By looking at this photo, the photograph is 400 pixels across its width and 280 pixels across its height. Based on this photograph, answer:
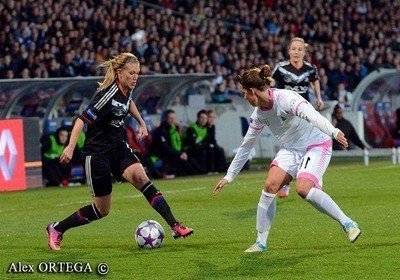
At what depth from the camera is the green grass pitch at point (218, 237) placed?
11.3 m

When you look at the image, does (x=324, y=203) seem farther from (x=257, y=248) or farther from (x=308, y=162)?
(x=257, y=248)

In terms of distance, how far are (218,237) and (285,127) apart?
6.88 ft

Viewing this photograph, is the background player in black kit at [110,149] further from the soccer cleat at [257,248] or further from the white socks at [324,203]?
the white socks at [324,203]

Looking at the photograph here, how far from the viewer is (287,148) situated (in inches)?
504

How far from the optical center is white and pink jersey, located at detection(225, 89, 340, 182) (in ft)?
40.2

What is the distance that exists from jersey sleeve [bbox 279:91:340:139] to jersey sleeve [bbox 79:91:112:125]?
195cm

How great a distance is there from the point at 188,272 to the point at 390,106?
22617mm

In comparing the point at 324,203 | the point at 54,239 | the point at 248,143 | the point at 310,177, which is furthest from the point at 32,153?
the point at 324,203

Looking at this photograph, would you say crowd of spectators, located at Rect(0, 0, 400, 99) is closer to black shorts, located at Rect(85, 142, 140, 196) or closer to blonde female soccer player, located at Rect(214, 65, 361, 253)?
black shorts, located at Rect(85, 142, 140, 196)

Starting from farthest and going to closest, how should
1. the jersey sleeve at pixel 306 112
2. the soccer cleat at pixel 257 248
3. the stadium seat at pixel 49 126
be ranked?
the stadium seat at pixel 49 126 → the soccer cleat at pixel 257 248 → the jersey sleeve at pixel 306 112

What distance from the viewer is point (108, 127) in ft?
43.5

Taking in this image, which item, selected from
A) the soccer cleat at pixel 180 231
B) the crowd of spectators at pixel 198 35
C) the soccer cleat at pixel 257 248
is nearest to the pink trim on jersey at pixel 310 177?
the soccer cleat at pixel 257 248

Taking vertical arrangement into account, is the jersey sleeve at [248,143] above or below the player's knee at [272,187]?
above

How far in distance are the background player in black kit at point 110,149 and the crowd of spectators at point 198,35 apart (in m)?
14.1
